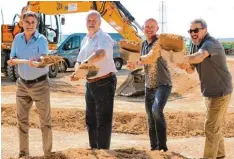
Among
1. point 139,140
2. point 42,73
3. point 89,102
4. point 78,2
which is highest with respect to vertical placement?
point 78,2

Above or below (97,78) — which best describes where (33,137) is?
below

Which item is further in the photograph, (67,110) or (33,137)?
(67,110)

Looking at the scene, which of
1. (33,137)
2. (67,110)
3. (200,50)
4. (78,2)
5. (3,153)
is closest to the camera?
(200,50)

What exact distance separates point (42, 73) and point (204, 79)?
5.93 ft

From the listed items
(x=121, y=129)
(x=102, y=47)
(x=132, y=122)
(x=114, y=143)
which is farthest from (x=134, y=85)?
(x=102, y=47)

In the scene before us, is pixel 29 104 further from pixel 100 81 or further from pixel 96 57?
pixel 96 57

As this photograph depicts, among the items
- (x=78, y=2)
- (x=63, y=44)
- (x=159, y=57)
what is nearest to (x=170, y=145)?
(x=159, y=57)

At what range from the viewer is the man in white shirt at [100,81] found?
4746 millimetres

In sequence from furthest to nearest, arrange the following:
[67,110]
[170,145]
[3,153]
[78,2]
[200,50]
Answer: [78,2] → [67,110] → [170,145] → [3,153] → [200,50]

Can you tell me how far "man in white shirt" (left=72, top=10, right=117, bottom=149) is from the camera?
15.6 ft

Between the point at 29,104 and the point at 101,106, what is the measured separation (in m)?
0.86

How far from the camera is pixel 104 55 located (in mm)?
4621

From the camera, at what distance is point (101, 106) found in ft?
16.0

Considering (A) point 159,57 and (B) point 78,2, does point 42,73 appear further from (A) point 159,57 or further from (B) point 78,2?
(B) point 78,2
